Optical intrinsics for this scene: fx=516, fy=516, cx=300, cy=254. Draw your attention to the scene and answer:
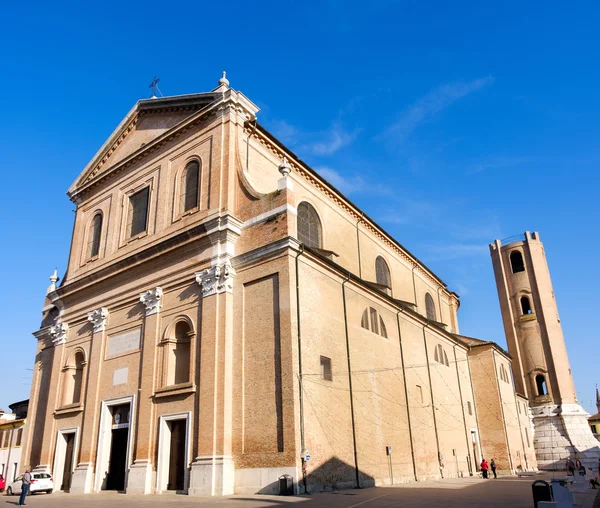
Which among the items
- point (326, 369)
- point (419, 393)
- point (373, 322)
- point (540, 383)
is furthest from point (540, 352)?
point (326, 369)

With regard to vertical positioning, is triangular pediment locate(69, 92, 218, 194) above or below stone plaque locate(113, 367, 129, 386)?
above

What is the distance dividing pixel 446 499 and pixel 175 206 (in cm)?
1471

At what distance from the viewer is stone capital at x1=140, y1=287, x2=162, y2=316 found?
1980 cm

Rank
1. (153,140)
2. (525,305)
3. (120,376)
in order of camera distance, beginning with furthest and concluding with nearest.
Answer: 1. (525,305)
2. (153,140)
3. (120,376)

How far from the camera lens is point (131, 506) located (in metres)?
12.9

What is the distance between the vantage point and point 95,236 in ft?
83.5

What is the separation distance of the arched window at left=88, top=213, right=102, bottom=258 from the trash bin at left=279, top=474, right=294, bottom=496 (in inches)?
601

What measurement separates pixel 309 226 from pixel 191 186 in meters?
5.30

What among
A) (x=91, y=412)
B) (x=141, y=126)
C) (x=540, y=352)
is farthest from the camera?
(x=540, y=352)

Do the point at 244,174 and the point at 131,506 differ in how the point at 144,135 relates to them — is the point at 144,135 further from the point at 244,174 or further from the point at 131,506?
the point at 131,506

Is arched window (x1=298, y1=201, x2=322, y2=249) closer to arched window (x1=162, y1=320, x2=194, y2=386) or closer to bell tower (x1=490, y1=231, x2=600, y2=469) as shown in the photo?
arched window (x1=162, y1=320, x2=194, y2=386)

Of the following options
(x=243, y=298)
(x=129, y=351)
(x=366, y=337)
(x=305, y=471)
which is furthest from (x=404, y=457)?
(x=129, y=351)

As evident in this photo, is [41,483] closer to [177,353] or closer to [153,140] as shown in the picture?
[177,353]

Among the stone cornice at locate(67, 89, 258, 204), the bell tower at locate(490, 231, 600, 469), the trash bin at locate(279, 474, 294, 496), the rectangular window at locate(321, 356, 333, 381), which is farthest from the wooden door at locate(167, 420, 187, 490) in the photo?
the bell tower at locate(490, 231, 600, 469)
